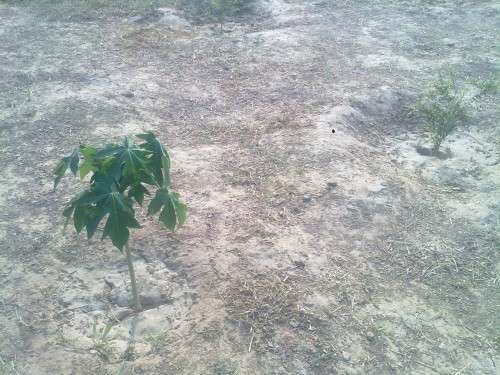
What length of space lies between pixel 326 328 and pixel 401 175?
1.79 meters

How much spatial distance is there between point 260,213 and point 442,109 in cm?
240

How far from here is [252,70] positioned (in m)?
5.45

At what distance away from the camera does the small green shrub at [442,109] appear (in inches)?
161

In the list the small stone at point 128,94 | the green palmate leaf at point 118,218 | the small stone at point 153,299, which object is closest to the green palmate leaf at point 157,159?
the green palmate leaf at point 118,218

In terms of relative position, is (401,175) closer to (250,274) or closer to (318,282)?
(318,282)

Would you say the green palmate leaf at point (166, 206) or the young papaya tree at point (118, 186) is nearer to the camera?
the young papaya tree at point (118, 186)

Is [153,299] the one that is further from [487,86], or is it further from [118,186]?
[487,86]

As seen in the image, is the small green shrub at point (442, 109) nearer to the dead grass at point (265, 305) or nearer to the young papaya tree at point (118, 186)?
the dead grass at point (265, 305)

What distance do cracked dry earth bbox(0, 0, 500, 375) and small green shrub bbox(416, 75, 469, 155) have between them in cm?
16

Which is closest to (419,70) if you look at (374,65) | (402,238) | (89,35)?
(374,65)

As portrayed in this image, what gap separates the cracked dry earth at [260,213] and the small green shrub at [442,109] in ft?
0.53

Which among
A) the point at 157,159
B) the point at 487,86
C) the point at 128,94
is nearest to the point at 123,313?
the point at 157,159

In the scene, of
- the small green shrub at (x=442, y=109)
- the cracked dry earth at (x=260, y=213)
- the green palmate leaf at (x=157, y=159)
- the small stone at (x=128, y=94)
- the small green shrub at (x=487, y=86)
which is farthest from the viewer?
the small green shrub at (x=487, y=86)

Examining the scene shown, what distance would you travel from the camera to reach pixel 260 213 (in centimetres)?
332
